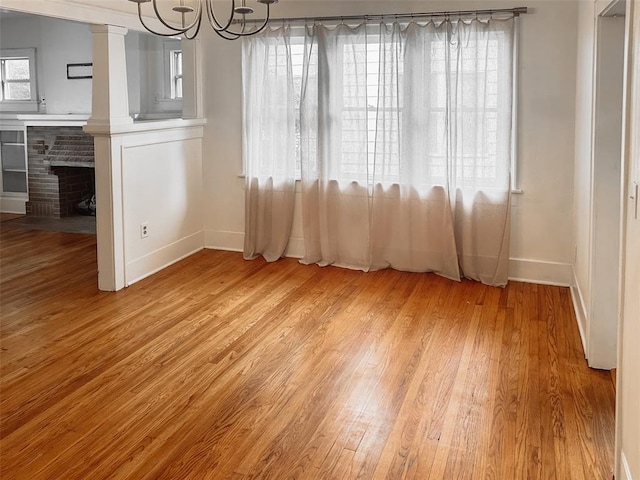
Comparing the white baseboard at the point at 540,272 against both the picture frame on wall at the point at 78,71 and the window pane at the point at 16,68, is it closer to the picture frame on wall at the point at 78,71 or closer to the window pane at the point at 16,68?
the picture frame on wall at the point at 78,71

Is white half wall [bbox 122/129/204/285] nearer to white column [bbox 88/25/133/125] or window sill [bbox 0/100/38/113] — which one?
white column [bbox 88/25/133/125]

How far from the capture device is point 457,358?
143 inches

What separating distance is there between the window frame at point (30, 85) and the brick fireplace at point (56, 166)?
1.74ft

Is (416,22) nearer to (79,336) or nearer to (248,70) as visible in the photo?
(248,70)

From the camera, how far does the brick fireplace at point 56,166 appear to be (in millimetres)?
7574

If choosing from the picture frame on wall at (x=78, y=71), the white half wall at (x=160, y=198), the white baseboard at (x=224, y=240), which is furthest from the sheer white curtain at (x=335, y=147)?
the picture frame on wall at (x=78, y=71)

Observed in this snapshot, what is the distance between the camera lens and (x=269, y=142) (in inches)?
222

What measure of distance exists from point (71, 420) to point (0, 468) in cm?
41

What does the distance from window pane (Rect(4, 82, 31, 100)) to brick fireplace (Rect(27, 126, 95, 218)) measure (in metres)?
0.68

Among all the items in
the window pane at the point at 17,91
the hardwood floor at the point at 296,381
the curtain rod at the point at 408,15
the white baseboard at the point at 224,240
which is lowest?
the hardwood floor at the point at 296,381

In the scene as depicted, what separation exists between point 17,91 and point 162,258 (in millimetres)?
4158

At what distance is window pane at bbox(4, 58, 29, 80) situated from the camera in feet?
26.4

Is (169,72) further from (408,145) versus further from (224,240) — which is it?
(408,145)

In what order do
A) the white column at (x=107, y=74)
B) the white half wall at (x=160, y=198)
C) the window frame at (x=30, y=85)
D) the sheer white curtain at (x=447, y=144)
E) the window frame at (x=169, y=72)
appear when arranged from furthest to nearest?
the window frame at (x=30, y=85)
the window frame at (x=169, y=72)
the white half wall at (x=160, y=198)
the sheer white curtain at (x=447, y=144)
the white column at (x=107, y=74)
